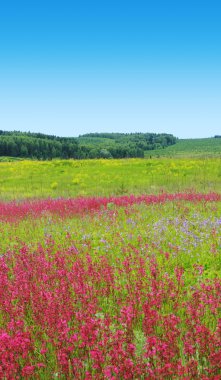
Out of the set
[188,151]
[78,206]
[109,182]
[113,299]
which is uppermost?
[188,151]

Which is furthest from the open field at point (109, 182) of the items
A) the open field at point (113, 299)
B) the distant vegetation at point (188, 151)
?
the distant vegetation at point (188, 151)

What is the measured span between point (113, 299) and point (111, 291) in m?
0.22

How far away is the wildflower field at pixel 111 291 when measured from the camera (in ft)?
10.8

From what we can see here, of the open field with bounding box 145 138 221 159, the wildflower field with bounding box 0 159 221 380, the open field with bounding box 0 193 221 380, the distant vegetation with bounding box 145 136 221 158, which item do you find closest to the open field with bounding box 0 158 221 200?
the wildflower field with bounding box 0 159 221 380

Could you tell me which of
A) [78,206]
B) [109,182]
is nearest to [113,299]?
[78,206]

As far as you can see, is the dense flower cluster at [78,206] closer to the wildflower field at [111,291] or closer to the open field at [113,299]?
the wildflower field at [111,291]

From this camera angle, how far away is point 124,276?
5.99 metres

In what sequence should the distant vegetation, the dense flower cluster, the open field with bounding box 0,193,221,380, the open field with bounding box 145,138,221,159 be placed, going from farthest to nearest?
the open field with bounding box 145,138,221,159, the distant vegetation, the dense flower cluster, the open field with bounding box 0,193,221,380

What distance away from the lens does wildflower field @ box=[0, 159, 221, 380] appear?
3279 millimetres

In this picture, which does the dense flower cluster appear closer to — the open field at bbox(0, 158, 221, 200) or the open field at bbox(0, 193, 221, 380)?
the open field at bbox(0, 193, 221, 380)

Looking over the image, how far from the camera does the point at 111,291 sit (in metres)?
5.31

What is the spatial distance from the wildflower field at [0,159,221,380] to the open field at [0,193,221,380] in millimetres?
18

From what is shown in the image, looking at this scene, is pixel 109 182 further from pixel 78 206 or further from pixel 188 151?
pixel 188 151

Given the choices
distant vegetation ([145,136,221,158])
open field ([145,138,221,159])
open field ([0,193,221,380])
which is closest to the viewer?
open field ([0,193,221,380])
